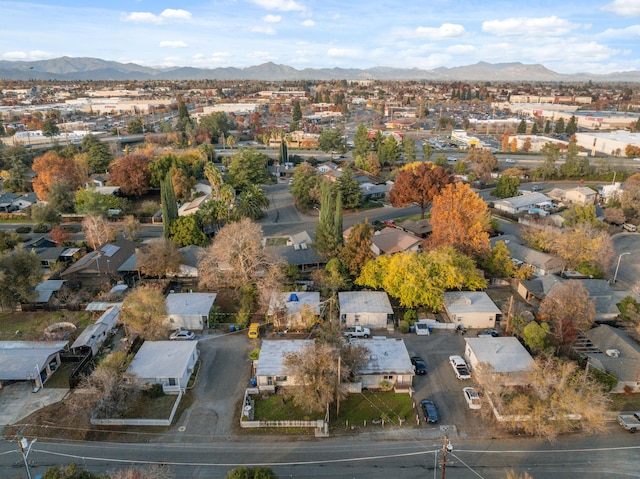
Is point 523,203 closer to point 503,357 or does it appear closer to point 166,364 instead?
point 503,357

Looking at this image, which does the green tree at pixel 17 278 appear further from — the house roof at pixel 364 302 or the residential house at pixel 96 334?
the house roof at pixel 364 302

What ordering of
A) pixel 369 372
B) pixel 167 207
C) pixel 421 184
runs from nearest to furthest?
pixel 369 372
pixel 167 207
pixel 421 184

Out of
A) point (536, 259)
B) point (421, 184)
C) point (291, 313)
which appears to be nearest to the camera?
point (291, 313)

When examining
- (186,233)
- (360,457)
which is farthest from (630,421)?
(186,233)

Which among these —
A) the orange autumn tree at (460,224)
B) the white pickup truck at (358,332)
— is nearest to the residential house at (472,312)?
the orange autumn tree at (460,224)

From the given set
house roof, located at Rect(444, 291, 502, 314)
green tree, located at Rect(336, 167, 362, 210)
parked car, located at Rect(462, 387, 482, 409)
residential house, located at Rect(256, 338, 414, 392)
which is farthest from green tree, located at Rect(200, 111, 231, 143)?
parked car, located at Rect(462, 387, 482, 409)

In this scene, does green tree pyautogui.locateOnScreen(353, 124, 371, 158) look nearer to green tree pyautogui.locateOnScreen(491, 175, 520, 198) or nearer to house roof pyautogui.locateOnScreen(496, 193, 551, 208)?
green tree pyautogui.locateOnScreen(491, 175, 520, 198)

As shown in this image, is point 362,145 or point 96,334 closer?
point 96,334
